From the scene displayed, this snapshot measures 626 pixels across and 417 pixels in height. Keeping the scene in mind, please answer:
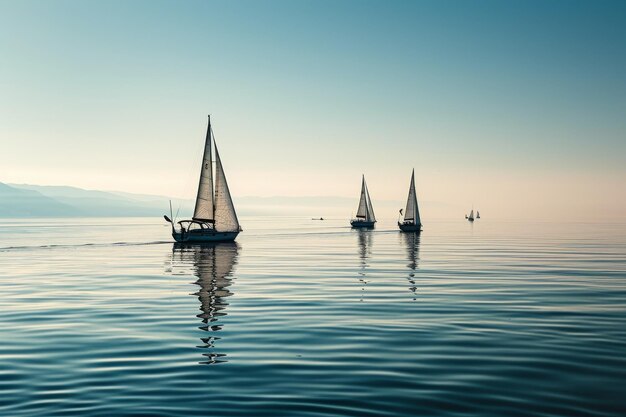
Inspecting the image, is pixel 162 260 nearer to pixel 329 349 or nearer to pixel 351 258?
pixel 351 258

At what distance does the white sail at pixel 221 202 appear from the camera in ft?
298

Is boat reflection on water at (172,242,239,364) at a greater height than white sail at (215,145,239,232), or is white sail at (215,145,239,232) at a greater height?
white sail at (215,145,239,232)

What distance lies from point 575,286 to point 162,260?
40910 mm

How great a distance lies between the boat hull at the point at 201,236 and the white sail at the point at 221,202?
980mm

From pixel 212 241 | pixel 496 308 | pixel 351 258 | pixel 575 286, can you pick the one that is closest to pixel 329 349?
pixel 496 308

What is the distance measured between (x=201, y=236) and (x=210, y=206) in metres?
5.00

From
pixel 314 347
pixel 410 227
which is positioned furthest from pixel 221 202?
pixel 314 347

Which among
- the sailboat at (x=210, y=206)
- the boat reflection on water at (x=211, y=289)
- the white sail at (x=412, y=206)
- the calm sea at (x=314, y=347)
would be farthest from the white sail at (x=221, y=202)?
the white sail at (x=412, y=206)

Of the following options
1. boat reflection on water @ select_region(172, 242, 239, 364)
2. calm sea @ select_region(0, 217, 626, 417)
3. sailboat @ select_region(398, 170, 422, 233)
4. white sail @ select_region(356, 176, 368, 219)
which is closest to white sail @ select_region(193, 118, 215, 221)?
boat reflection on water @ select_region(172, 242, 239, 364)

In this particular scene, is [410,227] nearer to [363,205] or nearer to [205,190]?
[363,205]

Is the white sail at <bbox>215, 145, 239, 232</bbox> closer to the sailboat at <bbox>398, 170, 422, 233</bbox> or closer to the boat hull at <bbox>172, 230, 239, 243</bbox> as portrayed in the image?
the boat hull at <bbox>172, 230, 239, 243</bbox>

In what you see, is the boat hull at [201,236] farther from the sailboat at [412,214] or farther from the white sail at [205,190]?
the sailboat at [412,214]

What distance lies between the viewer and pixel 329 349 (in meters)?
17.9

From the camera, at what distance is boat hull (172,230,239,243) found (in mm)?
89250
